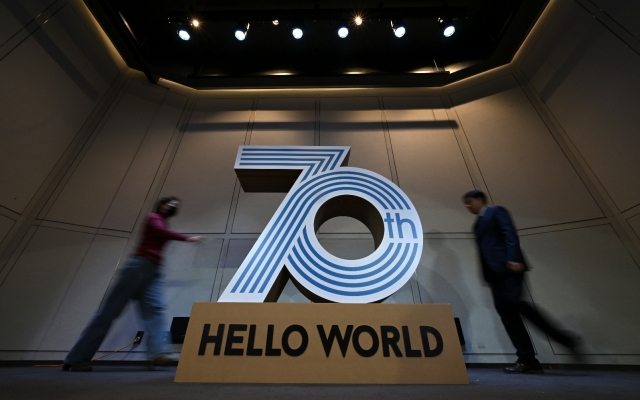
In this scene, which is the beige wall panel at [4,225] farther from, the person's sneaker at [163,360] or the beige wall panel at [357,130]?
the beige wall panel at [357,130]

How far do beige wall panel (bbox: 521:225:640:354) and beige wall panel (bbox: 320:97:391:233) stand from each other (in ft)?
6.56

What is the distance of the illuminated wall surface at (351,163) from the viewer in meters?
2.84

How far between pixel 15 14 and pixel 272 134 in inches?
127

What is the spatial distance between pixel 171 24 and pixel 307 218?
14.9 ft

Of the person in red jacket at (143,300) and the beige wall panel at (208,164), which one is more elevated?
the beige wall panel at (208,164)

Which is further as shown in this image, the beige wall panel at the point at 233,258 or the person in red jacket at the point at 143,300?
the beige wall panel at the point at 233,258

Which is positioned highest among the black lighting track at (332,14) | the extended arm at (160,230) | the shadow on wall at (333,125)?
the black lighting track at (332,14)

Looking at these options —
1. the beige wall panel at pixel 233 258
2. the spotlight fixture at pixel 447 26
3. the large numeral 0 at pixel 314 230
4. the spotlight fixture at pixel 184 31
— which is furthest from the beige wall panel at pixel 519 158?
the spotlight fixture at pixel 184 31

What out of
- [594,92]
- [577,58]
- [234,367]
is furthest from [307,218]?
[577,58]

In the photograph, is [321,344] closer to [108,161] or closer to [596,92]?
[108,161]

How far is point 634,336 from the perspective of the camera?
8.45ft

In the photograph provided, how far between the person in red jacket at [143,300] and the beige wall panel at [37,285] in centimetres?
144

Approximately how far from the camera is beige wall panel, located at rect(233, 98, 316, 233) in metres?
3.53

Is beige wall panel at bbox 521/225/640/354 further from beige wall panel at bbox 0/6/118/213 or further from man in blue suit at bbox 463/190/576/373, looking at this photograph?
beige wall panel at bbox 0/6/118/213
